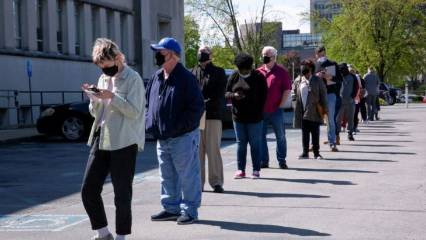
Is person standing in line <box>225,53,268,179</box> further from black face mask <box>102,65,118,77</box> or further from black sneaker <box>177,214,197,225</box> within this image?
black face mask <box>102,65,118,77</box>

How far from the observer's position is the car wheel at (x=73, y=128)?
66.7 ft

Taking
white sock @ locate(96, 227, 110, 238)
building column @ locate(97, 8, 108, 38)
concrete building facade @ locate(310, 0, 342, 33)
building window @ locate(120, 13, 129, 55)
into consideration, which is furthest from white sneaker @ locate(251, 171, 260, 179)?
concrete building facade @ locate(310, 0, 342, 33)

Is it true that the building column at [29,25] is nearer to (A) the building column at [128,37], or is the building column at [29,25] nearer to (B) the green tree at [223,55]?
(A) the building column at [128,37]

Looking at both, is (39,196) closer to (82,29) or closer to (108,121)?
(108,121)

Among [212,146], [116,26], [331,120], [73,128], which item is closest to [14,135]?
[73,128]

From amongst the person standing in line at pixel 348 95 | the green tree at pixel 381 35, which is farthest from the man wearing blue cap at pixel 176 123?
the green tree at pixel 381 35

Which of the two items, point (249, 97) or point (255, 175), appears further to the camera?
point (255, 175)

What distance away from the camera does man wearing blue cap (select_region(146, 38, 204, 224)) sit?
7859mm

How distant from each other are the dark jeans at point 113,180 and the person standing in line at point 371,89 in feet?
67.8

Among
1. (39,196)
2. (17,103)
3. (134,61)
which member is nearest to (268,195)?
(39,196)

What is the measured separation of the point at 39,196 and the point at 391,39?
5031 cm

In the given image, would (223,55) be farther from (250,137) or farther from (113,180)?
(113,180)

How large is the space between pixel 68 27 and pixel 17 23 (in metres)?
3.96

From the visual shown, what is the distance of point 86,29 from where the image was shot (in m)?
36.2
